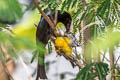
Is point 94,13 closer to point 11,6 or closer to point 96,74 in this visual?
point 96,74

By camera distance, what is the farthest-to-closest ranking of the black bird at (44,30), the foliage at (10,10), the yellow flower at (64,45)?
the black bird at (44,30), the yellow flower at (64,45), the foliage at (10,10)

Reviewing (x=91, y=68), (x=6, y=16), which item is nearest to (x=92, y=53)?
(x=91, y=68)

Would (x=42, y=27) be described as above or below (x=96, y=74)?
above

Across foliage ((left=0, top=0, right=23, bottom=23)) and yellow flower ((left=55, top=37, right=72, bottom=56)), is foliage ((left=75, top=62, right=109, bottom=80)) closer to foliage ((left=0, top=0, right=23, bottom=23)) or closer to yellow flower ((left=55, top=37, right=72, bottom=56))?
yellow flower ((left=55, top=37, right=72, bottom=56))

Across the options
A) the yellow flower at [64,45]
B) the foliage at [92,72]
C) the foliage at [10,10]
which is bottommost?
the foliage at [92,72]

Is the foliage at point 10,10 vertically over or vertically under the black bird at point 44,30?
over

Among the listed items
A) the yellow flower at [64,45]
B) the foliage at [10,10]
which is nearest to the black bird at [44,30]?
the yellow flower at [64,45]

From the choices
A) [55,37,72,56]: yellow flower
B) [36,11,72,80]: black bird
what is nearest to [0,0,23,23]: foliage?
[55,37,72,56]: yellow flower

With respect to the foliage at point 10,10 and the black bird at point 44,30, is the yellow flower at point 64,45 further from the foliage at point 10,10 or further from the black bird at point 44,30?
the foliage at point 10,10

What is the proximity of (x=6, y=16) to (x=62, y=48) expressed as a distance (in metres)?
0.46

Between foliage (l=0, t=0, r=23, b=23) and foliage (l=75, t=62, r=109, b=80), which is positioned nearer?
foliage (l=0, t=0, r=23, b=23)

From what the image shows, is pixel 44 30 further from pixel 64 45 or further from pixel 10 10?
pixel 10 10

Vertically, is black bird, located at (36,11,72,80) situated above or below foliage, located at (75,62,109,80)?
above

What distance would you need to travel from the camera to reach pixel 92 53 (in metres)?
0.89
